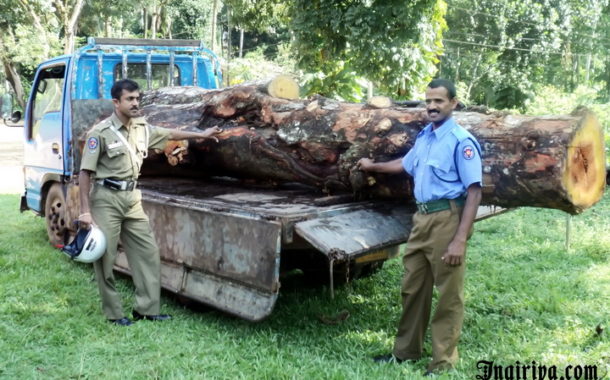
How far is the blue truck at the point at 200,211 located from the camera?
3.59 metres

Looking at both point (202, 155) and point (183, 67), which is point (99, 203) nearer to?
point (202, 155)

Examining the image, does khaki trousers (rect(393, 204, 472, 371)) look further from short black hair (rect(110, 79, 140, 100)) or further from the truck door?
the truck door

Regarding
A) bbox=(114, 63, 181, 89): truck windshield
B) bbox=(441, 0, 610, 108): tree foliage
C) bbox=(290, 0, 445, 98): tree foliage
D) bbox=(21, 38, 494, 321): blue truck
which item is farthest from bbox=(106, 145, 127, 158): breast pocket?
bbox=(441, 0, 610, 108): tree foliage

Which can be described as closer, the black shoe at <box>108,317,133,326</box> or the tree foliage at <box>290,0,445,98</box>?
the black shoe at <box>108,317,133,326</box>

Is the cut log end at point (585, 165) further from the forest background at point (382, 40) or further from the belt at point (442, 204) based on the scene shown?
the forest background at point (382, 40)

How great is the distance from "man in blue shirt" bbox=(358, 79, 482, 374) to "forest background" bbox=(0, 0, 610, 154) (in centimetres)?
447

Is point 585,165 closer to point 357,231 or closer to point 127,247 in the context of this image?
point 357,231

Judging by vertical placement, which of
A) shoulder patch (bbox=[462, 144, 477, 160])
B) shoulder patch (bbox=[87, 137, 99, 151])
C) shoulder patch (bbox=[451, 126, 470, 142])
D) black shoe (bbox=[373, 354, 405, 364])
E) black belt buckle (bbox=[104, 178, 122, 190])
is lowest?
black shoe (bbox=[373, 354, 405, 364])

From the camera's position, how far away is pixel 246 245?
3709 millimetres

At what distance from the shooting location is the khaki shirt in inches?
162

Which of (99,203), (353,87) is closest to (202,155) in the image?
(99,203)

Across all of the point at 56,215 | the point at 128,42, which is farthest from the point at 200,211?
the point at 128,42

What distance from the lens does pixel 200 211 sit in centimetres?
402

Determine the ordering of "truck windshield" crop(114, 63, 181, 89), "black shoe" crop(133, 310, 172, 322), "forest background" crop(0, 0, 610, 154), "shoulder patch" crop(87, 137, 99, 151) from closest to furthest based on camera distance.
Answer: "shoulder patch" crop(87, 137, 99, 151) < "black shoe" crop(133, 310, 172, 322) < "truck windshield" crop(114, 63, 181, 89) < "forest background" crop(0, 0, 610, 154)
